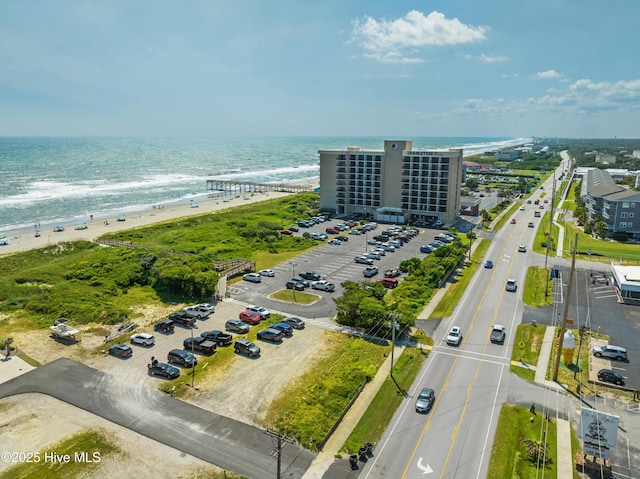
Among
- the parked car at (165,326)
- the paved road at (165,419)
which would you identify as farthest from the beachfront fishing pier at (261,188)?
the paved road at (165,419)

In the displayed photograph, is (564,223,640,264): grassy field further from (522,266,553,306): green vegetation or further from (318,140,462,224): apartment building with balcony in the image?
(318,140,462,224): apartment building with balcony

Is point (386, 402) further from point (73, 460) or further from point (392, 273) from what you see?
point (392, 273)

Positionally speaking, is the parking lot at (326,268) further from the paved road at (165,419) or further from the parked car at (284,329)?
the paved road at (165,419)

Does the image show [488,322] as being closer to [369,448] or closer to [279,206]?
[369,448]

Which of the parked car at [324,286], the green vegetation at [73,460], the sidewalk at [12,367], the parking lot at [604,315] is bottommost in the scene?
the green vegetation at [73,460]

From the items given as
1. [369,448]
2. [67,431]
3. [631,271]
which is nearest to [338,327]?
[369,448]
